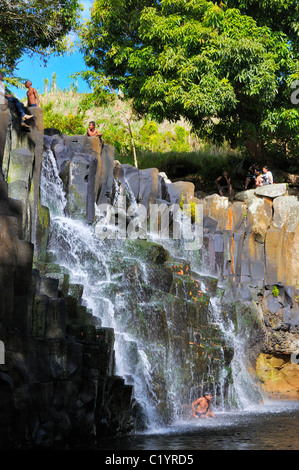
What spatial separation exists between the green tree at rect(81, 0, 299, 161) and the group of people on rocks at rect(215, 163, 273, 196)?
1250 mm

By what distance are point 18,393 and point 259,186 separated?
1542cm

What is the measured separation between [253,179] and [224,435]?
16197 mm

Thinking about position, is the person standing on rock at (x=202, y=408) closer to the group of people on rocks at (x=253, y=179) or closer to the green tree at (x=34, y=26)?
the group of people on rocks at (x=253, y=179)

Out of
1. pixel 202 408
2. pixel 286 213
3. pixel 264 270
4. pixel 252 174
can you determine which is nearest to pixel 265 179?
pixel 286 213

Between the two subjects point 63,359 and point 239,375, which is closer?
point 63,359

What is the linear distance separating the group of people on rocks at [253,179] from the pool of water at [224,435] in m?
10.7

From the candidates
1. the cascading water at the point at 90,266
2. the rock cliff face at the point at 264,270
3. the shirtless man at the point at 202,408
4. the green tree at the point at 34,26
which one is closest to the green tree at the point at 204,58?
the green tree at the point at 34,26

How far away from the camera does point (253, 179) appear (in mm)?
25609

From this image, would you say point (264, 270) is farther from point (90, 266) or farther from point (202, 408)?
point (202, 408)

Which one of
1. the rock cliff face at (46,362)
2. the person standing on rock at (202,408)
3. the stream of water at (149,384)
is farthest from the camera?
the person standing on rock at (202,408)

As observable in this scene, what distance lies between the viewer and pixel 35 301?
9891 millimetres

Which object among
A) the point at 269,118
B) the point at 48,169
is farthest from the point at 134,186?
the point at 269,118

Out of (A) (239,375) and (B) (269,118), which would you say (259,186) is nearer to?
(B) (269,118)

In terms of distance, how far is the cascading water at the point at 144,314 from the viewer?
501 inches
